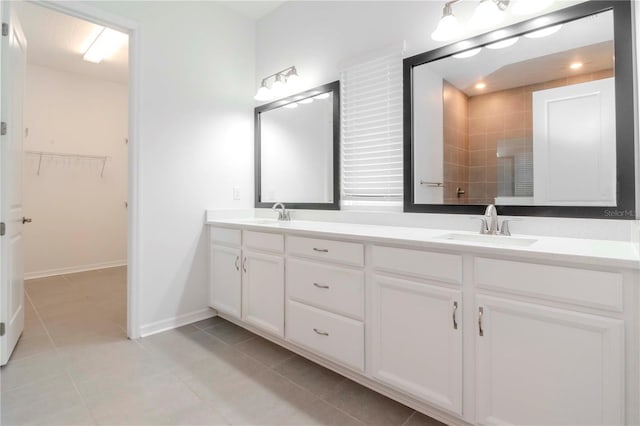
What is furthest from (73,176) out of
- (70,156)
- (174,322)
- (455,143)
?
(455,143)

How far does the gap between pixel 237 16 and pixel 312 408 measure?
3.26 metres

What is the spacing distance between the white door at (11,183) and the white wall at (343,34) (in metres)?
1.77

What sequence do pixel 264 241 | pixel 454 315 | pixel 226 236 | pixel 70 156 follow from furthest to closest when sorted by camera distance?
pixel 70 156
pixel 226 236
pixel 264 241
pixel 454 315

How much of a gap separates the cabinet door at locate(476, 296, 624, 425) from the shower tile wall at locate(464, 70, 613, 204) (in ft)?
2.45

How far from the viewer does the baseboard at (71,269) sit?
4137 mm

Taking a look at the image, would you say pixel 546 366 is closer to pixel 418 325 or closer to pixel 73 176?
pixel 418 325

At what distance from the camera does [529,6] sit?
5.06 feet

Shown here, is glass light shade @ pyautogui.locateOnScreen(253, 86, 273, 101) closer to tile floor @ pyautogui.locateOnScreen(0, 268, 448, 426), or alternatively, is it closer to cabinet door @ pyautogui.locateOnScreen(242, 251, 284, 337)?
cabinet door @ pyautogui.locateOnScreen(242, 251, 284, 337)

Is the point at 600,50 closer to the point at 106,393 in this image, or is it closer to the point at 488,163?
the point at 488,163

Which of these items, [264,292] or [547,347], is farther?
[264,292]

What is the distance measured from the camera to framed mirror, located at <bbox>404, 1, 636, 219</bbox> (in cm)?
142

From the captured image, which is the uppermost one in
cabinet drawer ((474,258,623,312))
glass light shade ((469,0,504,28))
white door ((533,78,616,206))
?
glass light shade ((469,0,504,28))

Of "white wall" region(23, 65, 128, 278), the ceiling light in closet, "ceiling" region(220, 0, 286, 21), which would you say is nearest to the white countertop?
"ceiling" region(220, 0, 286, 21)

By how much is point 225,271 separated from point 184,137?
117cm
